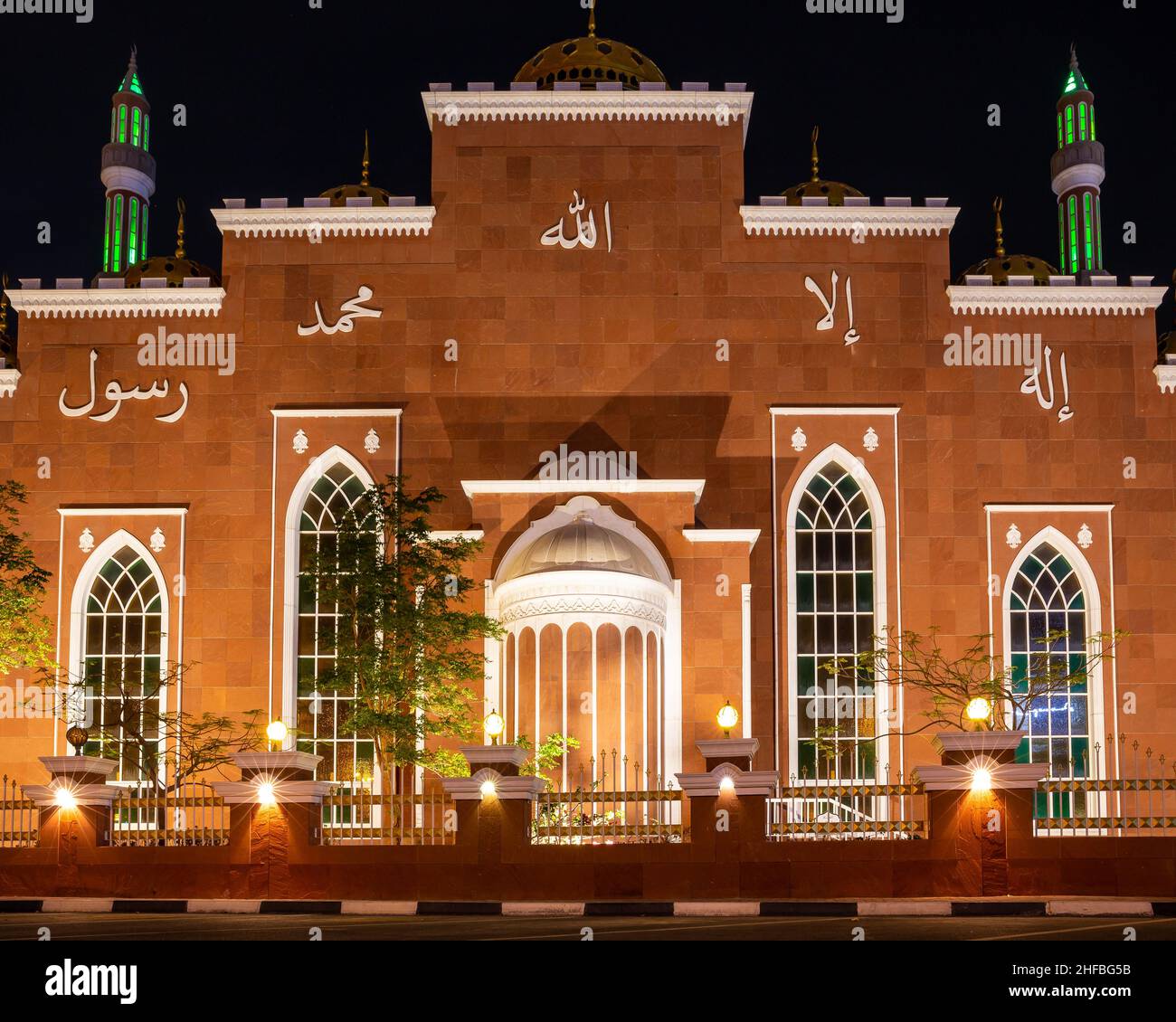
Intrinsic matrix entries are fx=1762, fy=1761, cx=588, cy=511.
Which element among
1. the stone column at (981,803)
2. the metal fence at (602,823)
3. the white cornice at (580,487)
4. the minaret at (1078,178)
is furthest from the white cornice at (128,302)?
the stone column at (981,803)

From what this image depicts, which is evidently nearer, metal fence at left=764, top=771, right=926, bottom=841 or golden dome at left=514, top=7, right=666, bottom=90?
metal fence at left=764, top=771, right=926, bottom=841

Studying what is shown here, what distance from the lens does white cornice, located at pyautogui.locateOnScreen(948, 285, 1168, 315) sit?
3322 cm

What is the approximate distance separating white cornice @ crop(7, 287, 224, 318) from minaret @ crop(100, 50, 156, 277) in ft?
18.3

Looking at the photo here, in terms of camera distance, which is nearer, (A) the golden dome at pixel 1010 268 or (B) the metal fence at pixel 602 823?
(B) the metal fence at pixel 602 823

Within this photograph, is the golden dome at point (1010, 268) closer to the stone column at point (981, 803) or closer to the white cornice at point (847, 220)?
the white cornice at point (847, 220)

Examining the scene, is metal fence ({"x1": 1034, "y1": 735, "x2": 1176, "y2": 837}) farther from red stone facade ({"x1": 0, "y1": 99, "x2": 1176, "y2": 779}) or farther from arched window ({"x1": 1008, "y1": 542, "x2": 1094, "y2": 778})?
red stone facade ({"x1": 0, "y1": 99, "x2": 1176, "y2": 779})

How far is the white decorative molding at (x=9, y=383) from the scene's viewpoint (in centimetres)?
3356

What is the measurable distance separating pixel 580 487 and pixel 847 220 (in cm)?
755

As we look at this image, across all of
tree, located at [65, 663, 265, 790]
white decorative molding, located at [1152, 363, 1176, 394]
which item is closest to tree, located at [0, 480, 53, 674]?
tree, located at [65, 663, 265, 790]

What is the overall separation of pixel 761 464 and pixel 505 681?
6.88 metres

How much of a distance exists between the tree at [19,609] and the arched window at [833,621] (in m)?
13.4

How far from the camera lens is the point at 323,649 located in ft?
106

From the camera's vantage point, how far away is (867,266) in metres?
33.5

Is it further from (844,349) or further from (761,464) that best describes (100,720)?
(844,349)
